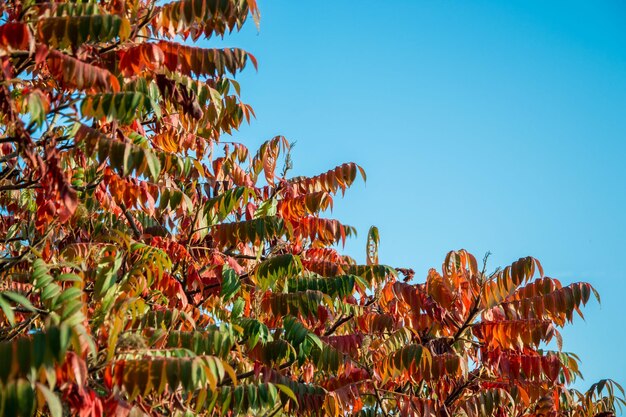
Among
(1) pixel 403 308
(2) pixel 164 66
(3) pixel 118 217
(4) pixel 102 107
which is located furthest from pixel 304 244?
(4) pixel 102 107

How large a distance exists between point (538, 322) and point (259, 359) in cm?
229

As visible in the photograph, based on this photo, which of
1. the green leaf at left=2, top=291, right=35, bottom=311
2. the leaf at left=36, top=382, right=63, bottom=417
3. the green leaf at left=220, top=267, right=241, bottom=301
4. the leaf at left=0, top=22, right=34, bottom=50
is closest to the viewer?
the leaf at left=36, top=382, right=63, bottom=417

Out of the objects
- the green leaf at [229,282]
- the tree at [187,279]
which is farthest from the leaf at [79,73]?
the green leaf at [229,282]

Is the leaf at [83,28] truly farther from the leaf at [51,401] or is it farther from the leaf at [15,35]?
the leaf at [51,401]

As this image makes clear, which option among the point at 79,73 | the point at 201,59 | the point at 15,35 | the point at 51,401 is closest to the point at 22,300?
the point at 51,401

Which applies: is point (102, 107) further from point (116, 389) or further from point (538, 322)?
point (538, 322)

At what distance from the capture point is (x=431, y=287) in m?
7.20

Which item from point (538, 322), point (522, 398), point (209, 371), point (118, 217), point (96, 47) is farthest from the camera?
point (118, 217)

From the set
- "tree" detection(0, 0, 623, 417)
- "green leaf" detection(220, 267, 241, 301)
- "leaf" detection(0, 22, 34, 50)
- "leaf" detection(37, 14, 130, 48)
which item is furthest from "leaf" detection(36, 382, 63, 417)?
"green leaf" detection(220, 267, 241, 301)

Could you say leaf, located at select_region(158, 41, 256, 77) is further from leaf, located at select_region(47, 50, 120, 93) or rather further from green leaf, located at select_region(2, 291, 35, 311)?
green leaf, located at select_region(2, 291, 35, 311)

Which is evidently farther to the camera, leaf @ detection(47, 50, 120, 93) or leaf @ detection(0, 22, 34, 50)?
leaf @ detection(47, 50, 120, 93)

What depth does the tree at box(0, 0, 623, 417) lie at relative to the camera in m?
4.33

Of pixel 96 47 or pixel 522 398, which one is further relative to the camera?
pixel 522 398

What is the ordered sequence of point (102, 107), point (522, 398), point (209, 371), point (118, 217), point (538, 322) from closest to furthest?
point (209, 371), point (102, 107), point (538, 322), point (522, 398), point (118, 217)
